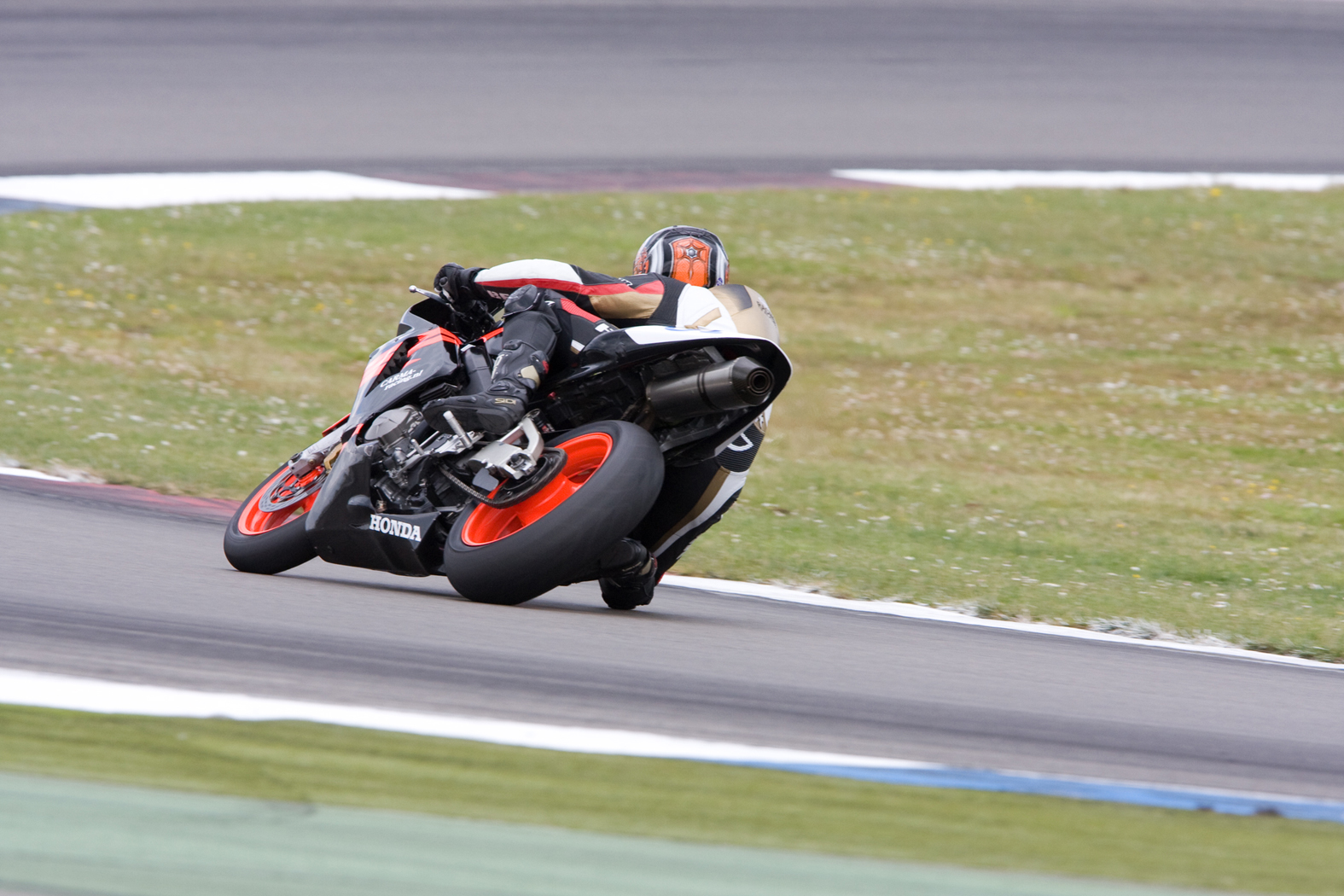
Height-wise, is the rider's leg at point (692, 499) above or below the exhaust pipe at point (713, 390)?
below

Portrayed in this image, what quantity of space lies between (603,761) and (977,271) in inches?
528

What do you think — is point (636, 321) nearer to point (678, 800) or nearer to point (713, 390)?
point (713, 390)

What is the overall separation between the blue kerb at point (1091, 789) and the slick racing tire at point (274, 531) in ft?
9.00

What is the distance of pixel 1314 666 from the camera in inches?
256

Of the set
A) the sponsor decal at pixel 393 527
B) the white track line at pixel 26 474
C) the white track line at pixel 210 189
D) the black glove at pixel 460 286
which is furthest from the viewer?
the white track line at pixel 210 189

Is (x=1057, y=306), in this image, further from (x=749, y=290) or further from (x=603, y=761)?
(x=603, y=761)

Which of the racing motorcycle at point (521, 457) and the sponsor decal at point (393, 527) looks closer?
the racing motorcycle at point (521, 457)

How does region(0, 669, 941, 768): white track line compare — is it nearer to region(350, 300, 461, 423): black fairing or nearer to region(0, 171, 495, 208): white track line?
region(350, 300, 461, 423): black fairing

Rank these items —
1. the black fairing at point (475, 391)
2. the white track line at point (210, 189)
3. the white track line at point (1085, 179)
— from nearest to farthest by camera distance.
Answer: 1. the black fairing at point (475, 391)
2. the white track line at point (210, 189)
3. the white track line at point (1085, 179)

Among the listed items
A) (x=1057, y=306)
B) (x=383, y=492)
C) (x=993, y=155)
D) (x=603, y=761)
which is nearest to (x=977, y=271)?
(x=1057, y=306)

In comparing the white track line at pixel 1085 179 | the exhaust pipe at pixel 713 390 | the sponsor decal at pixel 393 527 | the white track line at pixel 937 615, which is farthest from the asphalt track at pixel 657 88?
the exhaust pipe at pixel 713 390

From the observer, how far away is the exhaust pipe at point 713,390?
5566 mm

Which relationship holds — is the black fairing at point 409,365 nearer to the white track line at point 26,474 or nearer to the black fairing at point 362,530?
the black fairing at point 362,530

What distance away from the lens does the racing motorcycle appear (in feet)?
18.0
